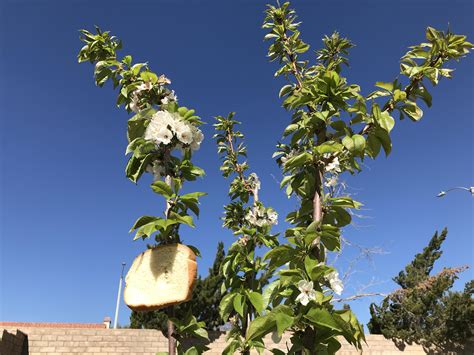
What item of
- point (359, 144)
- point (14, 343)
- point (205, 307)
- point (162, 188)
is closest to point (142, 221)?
point (162, 188)

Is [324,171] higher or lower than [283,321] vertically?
higher

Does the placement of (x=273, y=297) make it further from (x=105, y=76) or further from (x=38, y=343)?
(x=38, y=343)

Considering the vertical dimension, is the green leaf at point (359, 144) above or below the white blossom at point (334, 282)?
above

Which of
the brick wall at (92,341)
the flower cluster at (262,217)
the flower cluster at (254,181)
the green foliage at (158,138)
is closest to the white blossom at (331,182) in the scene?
the green foliage at (158,138)

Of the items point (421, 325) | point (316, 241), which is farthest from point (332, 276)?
point (421, 325)

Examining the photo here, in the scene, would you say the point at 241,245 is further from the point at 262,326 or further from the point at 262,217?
the point at 262,326

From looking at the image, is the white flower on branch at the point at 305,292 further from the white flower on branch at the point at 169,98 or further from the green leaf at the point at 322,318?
the white flower on branch at the point at 169,98

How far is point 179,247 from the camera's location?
1081mm

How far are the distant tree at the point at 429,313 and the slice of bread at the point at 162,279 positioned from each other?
25.8 ft

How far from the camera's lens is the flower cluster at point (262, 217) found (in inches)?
99.8

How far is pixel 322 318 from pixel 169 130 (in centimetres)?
68

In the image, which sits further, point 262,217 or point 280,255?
point 262,217

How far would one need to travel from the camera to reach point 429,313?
8.36 m

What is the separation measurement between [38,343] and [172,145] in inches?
249
